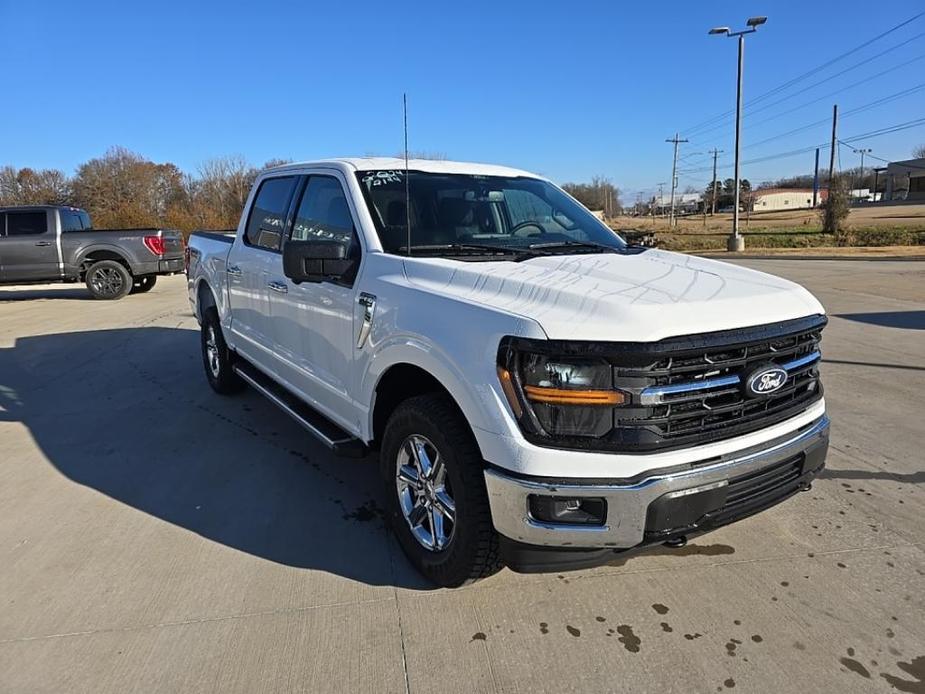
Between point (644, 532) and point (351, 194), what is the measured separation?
2381mm

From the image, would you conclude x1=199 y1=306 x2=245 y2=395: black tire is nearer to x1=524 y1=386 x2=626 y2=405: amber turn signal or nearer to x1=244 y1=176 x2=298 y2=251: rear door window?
x1=244 y1=176 x2=298 y2=251: rear door window

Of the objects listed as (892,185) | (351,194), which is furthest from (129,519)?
(892,185)

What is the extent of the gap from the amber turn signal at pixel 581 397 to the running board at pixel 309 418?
4.79 feet

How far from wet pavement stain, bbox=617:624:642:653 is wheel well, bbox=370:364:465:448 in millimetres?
1247

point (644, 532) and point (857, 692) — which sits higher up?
point (644, 532)

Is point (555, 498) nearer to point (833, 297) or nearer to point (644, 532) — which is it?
point (644, 532)


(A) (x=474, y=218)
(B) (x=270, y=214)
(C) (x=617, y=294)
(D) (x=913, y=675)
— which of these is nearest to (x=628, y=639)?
(D) (x=913, y=675)

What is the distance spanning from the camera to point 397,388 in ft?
10.5

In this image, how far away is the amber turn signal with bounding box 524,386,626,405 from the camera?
230 cm

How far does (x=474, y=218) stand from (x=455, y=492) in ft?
5.87

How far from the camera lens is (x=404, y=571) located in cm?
307

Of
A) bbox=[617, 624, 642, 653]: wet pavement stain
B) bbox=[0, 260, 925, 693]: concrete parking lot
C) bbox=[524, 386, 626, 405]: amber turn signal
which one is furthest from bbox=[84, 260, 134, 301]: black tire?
bbox=[617, 624, 642, 653]: wet pavement stain

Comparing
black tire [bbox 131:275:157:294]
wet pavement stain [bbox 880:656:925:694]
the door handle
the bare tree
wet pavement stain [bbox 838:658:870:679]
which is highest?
the bare tree

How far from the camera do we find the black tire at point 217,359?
5.83m
